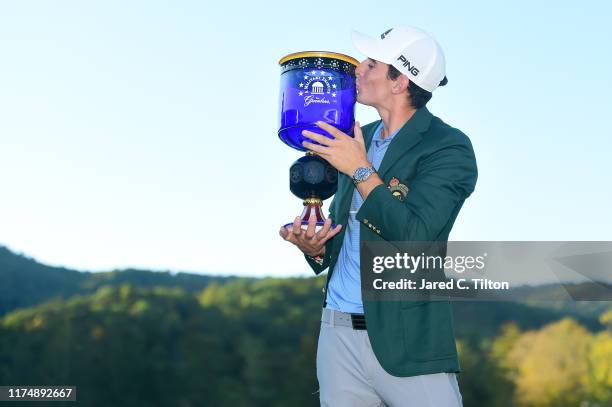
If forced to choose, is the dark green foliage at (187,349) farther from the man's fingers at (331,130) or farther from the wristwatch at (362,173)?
the wristwatch at (362,173)

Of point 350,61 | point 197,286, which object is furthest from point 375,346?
point 197,286

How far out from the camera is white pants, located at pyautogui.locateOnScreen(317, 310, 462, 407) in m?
3.42

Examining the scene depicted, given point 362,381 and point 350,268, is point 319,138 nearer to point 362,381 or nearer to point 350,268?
point 350,268

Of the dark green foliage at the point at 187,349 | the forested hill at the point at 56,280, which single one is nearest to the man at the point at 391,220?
the dark green foliage at the point at 187,349

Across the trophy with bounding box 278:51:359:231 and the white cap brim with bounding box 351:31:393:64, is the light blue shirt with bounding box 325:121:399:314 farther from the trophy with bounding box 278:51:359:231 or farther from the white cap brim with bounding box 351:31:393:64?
the white cap brim with bounding box 351:31:393:64

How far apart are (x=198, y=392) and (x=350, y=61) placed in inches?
2578

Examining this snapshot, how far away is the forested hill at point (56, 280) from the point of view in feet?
279

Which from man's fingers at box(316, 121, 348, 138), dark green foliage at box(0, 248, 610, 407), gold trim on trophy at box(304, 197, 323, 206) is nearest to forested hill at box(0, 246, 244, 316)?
dark green foliage at box(0, 248, 610, 407)

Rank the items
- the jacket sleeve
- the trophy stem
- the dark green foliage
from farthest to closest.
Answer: the dark green foliage
the trophy stem
the jacket sleeve

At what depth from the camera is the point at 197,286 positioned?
85688 mm

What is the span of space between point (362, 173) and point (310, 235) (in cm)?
47

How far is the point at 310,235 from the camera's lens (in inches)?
144

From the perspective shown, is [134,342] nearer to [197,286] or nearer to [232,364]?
[232,364]

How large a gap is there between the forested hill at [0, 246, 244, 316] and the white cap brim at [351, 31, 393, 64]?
8068 cm
